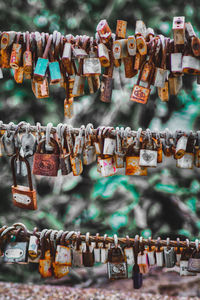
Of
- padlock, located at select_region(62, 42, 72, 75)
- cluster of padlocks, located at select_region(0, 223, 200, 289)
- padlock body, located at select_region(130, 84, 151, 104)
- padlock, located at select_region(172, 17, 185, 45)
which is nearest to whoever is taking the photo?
padlock, located at select_region(172, 17, 185, 45)

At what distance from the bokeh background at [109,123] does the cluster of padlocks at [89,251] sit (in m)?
0.78

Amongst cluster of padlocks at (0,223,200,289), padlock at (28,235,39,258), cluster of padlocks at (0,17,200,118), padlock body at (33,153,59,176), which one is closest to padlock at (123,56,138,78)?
cluster of padlocks at (0,17,200,118)

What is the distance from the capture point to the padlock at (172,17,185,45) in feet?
3.88

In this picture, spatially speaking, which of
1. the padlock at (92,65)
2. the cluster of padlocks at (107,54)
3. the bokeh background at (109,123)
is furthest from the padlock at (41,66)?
the bokeh background at (109,123)

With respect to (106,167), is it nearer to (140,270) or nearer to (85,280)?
(140,270)

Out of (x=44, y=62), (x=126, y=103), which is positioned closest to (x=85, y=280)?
(x=126, y=103)

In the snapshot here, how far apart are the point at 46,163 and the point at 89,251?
48 centimetres

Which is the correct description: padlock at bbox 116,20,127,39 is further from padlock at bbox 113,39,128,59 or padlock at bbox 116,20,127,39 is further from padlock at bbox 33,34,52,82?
padlock at bbox 33,34,52,82

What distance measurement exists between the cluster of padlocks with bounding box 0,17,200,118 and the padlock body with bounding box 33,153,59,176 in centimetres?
29

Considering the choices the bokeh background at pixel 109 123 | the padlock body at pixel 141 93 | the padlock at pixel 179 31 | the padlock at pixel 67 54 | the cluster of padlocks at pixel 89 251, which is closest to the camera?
the padlock at pixel 179 31

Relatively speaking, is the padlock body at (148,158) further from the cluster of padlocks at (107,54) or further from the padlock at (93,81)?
the padlock at (93,81)

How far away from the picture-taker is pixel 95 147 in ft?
4.54

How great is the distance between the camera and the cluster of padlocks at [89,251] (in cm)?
149

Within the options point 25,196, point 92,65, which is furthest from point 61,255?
point 92,65
